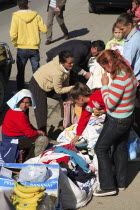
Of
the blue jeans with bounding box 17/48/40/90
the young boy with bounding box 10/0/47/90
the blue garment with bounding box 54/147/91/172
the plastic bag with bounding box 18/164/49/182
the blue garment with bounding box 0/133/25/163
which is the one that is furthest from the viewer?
the blue jeans with bounding box 17/48/40/90

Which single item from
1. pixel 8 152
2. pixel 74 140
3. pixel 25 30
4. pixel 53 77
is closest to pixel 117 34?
pixel 53 77

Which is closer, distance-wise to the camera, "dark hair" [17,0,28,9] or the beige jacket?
the beige jacket

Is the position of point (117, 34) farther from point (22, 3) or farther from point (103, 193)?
point (103, 193)

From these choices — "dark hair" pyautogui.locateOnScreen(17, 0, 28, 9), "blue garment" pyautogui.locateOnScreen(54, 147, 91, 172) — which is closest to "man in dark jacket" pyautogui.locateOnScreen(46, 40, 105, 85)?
"dark hair" pyautogui.locateOnScreen(17, 0, 28, 9)

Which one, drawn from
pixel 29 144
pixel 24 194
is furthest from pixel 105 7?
pixel 24 194

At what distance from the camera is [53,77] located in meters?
5.63

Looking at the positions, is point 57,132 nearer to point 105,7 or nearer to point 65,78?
point 65,78

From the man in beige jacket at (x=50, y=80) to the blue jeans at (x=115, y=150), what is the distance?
128 centimetres

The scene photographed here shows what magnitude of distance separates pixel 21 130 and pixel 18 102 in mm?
373

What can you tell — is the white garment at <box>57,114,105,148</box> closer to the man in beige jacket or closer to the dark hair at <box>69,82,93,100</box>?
the man in beige jacket

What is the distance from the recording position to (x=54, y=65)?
5676 mm

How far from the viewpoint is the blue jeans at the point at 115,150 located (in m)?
4.41

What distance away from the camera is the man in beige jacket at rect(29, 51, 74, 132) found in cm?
557

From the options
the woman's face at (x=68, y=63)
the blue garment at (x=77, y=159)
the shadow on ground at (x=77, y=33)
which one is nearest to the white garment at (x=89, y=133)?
the blue garment at (x=77, y=159)
